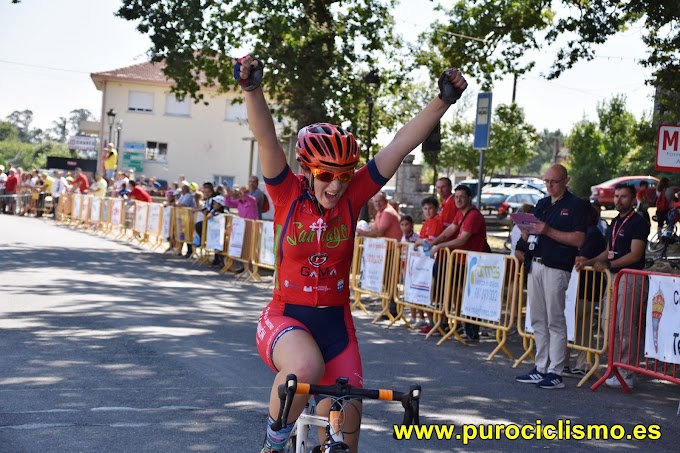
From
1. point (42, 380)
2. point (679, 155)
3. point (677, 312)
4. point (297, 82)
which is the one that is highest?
point (297, 82)

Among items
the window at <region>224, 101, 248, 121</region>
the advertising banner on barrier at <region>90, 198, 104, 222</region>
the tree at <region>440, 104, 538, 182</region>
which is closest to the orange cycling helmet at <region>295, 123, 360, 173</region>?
the advertising banner on barrier at <region>90, 198, 104, 222</region>

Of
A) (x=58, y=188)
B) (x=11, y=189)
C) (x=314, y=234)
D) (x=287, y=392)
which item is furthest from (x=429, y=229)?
(x=11, y=189)

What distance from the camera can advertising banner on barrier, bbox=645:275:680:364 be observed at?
8.98m

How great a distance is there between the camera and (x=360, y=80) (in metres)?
27.1

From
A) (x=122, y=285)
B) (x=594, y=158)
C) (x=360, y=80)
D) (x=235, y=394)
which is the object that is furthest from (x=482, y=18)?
(x=594, y=158)

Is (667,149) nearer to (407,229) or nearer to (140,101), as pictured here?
(407,229)

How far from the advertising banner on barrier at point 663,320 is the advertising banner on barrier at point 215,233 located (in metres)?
12.9

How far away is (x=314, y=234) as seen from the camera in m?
4.42

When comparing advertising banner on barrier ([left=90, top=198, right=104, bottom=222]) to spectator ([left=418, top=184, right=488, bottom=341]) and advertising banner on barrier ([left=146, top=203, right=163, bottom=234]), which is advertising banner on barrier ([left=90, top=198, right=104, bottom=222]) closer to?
advertising banner on barrier ([left=146, top=203, right=163, bottom=234])

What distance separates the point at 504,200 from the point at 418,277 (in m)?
32.1

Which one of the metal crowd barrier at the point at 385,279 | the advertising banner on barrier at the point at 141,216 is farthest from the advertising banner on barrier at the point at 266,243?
the advertising banner on barrier at the point at 141,216

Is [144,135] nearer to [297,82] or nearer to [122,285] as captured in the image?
[297,82]

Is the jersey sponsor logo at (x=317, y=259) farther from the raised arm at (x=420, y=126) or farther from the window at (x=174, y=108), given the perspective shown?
the window at (x=174, y=108)

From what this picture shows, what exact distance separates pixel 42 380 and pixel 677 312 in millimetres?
5563
